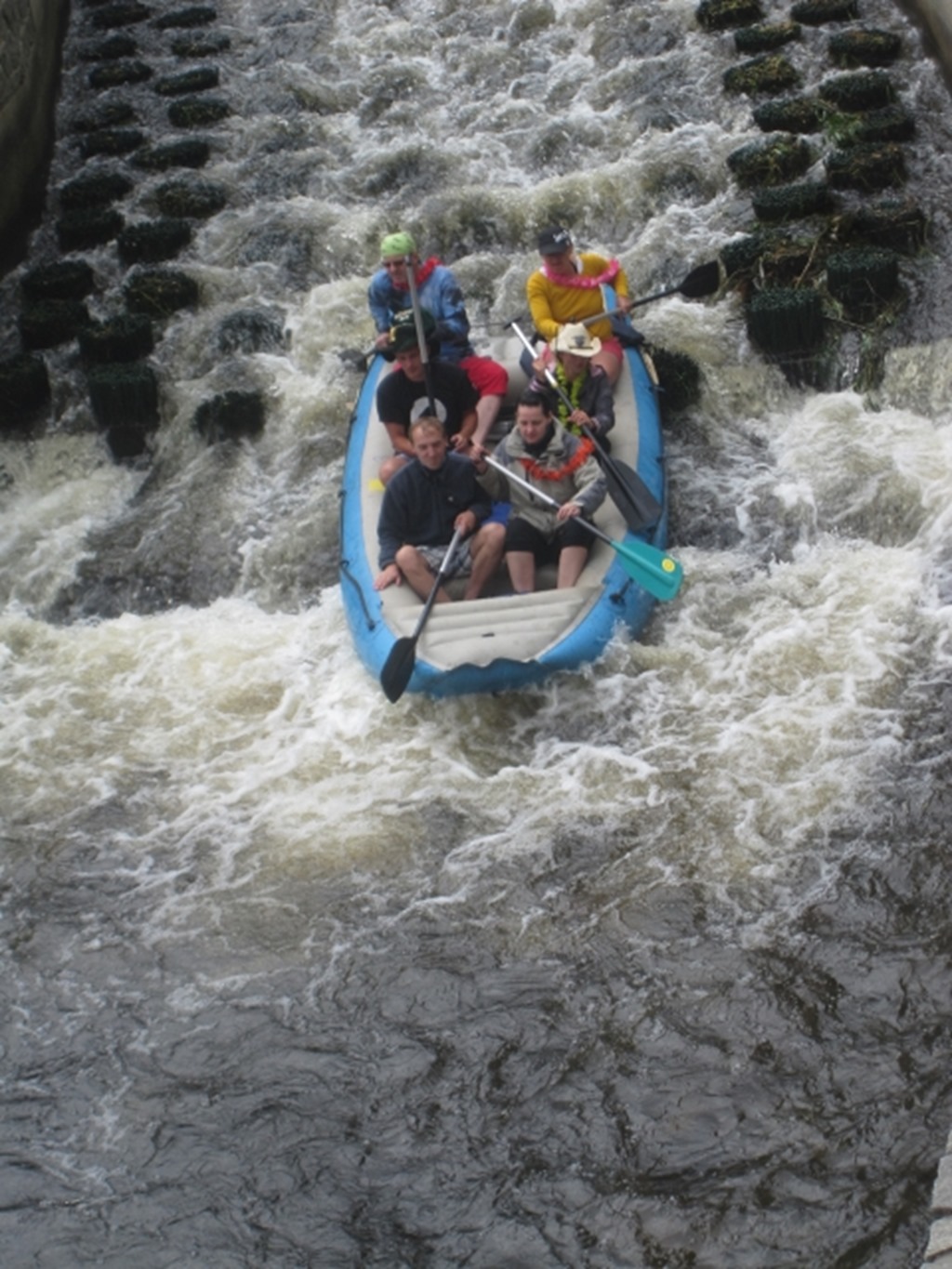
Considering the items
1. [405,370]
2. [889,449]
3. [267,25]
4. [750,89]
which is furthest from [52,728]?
[267,25]

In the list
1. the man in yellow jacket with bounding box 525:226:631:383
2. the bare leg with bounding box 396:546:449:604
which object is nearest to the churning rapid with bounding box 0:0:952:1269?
the bare leg with bounding box 396:546:449:604

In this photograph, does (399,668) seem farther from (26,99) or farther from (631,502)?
(26,99)

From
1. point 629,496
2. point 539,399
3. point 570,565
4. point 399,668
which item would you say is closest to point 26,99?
point 539,399

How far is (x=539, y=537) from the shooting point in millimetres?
7180

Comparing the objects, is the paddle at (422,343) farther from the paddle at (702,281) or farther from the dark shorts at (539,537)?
the paddle at (702,281)

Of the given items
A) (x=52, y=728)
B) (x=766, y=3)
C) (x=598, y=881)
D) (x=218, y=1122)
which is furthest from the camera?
(x=766, y=3)

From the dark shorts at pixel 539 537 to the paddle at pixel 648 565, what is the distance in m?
0.06

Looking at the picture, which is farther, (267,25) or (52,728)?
(267,25)

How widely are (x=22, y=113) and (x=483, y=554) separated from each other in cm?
606

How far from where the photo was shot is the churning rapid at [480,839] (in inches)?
195

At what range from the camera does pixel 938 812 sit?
6.05 m

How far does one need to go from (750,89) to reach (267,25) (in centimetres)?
416

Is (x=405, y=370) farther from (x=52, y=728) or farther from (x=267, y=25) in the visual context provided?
(x=267, y=25)

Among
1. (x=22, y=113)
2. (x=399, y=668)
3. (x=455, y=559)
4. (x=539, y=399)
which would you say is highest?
(x=22, y=113)
